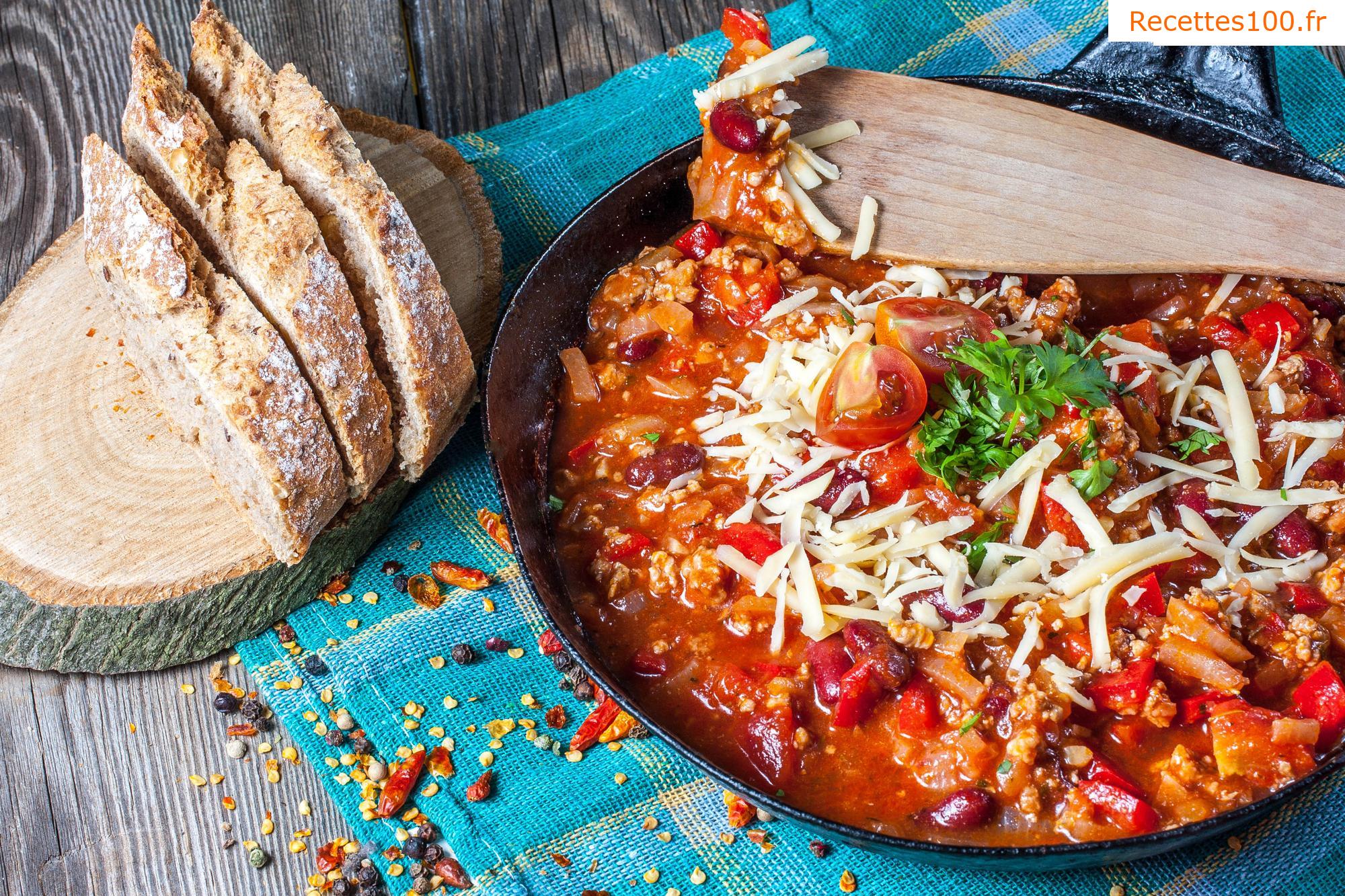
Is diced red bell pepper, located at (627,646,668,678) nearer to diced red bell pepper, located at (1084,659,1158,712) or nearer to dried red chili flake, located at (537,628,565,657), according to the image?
dried red chili flake, located at (537,628,565,657)

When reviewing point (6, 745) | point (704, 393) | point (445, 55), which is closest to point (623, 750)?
point (704, 393)

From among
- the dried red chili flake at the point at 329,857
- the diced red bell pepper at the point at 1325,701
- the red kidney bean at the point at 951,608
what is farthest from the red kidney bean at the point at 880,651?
the dried red chili flake at the point at 329,857

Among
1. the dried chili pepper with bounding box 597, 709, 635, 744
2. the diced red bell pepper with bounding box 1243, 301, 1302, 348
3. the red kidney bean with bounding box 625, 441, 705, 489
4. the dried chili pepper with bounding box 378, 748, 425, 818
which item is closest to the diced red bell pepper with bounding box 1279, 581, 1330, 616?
the diced red bell pepper with bounding box 1243, 301, 1302, 348

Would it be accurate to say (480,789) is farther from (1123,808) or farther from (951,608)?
(1123,808)

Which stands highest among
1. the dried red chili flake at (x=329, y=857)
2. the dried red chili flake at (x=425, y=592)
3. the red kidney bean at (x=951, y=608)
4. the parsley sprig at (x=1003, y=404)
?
the parsley sprig at (x=1003, y=404)

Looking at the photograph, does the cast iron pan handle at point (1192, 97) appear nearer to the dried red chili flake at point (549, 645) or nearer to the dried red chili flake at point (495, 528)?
the dried red chili flake at point (495, 528)

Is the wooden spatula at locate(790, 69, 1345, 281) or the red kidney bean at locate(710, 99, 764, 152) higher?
the red kidney bean at locate(710, 99, 764, 152)
